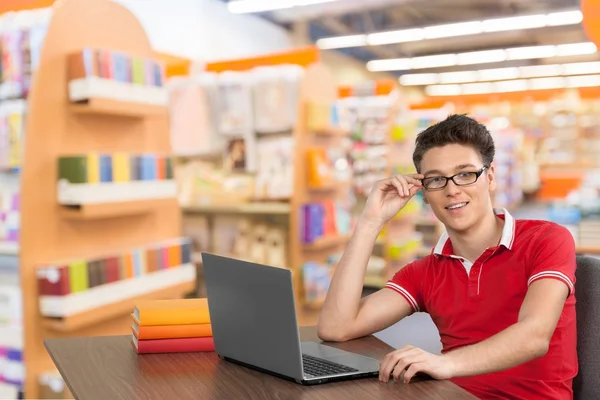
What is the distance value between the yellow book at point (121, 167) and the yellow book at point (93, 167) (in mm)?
124

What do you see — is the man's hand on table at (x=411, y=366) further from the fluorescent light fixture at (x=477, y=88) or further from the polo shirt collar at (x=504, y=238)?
the fluorescent light fixture at (x=477, y=88)

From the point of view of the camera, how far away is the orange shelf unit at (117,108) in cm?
307

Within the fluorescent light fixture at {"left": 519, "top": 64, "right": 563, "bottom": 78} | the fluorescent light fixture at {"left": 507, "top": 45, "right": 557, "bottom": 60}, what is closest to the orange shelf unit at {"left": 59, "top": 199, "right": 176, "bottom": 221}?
the fluorescent light fixture at {"left": 507, "top": 45, "right": 557, "bottom": 60}

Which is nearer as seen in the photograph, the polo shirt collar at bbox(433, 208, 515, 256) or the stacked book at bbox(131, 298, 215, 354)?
the stacked book at bbox(131, 298, 215, 354)

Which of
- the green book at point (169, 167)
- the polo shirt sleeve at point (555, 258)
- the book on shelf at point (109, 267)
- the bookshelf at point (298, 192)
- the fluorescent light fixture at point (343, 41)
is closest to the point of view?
the polo shirt sleeve at point (555, 258)

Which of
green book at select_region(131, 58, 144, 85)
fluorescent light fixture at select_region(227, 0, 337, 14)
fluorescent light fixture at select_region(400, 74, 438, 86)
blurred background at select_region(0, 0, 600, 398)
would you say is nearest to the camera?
blurred background at select_region(0, 0, 600, 398)

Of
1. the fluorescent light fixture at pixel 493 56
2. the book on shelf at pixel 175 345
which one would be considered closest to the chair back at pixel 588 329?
the book on shelf at pixel 175 345

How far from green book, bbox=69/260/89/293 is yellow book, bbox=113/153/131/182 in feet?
1.52

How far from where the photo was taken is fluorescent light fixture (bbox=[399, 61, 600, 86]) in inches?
661

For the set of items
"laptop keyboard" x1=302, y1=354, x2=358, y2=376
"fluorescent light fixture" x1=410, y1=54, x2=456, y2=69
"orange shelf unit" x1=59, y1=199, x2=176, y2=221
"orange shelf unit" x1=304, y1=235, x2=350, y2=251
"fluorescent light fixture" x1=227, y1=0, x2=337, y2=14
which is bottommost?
"orange shelf unit" x1=304, y1=235, x2=350, y2=251

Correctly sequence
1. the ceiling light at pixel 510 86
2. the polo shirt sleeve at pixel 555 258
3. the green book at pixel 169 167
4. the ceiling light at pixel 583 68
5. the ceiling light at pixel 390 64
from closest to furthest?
the polo shirt sleeve at pixel 555 258 < the green book at pixel 169 167 < the ceiling light at pixel 390 64 < the ceiling light at pixel 583 68 < the ceiling light at pixel 510 86

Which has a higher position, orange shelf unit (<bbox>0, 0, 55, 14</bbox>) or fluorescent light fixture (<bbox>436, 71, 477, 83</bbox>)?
fluorescent light fixture (<bbox>436, 71, 477, 83</bbox>)

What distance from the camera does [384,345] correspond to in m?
1.79

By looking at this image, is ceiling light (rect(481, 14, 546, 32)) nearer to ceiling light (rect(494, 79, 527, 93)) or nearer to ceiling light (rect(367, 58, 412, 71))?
ceiling light (rect(367, 58, 412, 71))
